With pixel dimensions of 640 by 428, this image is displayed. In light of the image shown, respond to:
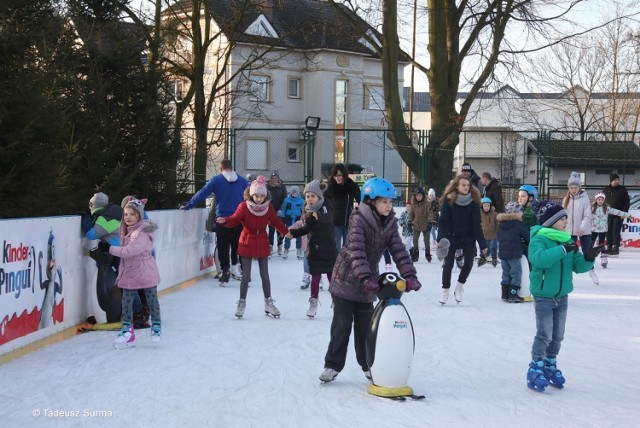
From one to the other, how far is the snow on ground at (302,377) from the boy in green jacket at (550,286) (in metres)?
0.18

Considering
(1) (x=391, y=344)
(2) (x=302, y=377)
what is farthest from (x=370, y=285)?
(2) (x=302, y=377)

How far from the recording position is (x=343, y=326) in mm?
6871

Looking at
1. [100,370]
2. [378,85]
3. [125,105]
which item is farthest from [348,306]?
[378,85]

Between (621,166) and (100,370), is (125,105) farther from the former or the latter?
(621,166)

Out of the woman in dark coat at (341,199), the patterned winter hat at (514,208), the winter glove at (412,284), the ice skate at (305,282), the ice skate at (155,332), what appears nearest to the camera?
the winter glove at (412,284)

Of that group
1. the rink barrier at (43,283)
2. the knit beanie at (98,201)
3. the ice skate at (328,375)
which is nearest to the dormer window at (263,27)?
the knit beanie at (98,201)

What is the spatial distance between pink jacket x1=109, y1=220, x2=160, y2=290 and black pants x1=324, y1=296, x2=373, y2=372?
236cm

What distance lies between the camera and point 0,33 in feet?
37.6

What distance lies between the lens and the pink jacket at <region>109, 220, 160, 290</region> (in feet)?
28.0

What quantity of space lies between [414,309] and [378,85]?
38.2 metres

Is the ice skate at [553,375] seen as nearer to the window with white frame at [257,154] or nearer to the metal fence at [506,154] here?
the metal fence at [506,154]

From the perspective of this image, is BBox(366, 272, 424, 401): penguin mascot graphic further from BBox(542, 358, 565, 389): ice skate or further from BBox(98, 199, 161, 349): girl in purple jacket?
BBox(98, 199, 161, 349): girl in purple jacket

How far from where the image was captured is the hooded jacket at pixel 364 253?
657 cm

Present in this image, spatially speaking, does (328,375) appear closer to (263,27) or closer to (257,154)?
(257,154)
